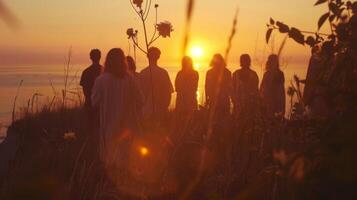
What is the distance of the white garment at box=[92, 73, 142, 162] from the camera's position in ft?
21.2

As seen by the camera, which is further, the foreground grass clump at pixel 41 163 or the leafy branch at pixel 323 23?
the leafy branch at pixel 323 23

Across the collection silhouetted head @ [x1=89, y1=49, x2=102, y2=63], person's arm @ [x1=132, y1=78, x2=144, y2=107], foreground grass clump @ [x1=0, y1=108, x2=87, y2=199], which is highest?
silhouetted head @ [x1=89, y1=49, x2=102, y2=63]

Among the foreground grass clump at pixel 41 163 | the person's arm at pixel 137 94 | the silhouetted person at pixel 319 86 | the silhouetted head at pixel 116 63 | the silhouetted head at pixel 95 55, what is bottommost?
the foreground grass clump at pixel 41 163

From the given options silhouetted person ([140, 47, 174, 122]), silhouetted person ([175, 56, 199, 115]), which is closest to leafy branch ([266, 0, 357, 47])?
silhouetted person ([140, 47, 174, 122])

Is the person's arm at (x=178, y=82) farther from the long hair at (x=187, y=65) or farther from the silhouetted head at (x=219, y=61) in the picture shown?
the silhouetted head at (x=219, y=61)

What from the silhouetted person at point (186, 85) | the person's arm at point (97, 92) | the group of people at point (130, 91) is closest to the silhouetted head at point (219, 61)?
the group of people at point (130, 91)

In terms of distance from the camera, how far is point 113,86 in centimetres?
645

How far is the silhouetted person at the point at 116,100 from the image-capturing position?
253 inches

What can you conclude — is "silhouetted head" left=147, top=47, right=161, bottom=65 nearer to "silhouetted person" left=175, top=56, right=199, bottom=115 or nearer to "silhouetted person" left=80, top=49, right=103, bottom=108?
"silhouetted person" left=175, top=56, right=199, bottom=115

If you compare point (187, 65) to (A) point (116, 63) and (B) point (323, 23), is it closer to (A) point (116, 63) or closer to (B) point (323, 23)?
(A) point (116, 63)

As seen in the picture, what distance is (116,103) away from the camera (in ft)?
21.4

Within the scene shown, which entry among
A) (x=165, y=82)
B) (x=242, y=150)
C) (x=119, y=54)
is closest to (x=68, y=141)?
(x=242, y=150)

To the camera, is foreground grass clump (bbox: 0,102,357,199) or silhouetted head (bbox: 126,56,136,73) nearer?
foreground grass clump (bbox: 0,102,357,199)

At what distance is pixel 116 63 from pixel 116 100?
0.44 metres
